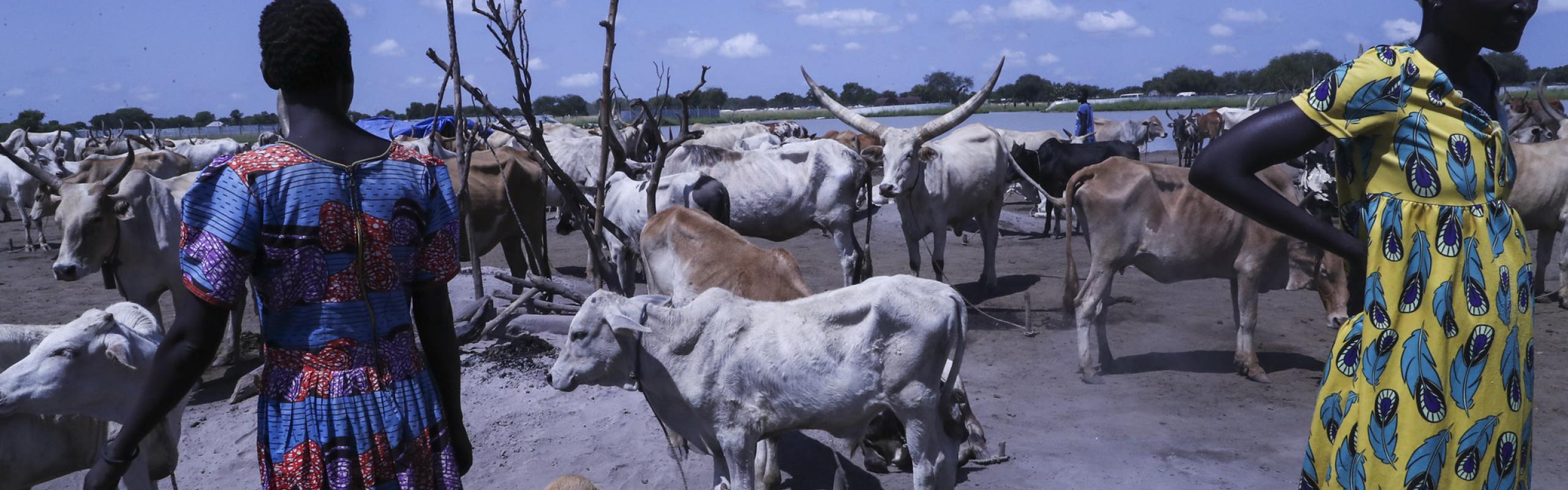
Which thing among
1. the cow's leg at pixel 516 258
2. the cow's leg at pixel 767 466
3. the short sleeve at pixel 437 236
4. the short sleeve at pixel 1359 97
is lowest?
the cow's leg at pixel 767 466

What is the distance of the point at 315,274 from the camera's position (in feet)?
6.86

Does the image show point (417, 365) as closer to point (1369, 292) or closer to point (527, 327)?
point (1369, 292)

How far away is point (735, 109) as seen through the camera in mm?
69000

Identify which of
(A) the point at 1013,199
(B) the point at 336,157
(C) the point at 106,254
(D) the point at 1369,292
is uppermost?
(B) the point at 336,157

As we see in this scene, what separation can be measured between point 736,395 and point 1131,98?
70.1 m

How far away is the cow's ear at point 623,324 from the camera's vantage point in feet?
13.5

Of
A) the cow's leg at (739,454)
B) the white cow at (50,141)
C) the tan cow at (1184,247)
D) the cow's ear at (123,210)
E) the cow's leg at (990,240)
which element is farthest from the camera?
the white cow at (50,141)

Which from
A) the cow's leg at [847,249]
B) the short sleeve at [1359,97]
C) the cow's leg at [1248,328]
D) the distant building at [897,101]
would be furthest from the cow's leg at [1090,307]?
the distant building at [897,101]

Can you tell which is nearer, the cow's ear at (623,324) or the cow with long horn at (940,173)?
the cow's ear at (623,324)

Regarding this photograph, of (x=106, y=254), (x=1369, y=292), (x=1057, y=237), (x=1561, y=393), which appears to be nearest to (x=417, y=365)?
(x=1369, y=292)

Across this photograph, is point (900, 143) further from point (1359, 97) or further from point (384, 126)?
point (384, 126)

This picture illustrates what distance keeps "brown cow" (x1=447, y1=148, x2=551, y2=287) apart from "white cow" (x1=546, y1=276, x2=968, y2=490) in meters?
5.30

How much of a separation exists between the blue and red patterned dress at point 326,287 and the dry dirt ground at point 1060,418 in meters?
3.22

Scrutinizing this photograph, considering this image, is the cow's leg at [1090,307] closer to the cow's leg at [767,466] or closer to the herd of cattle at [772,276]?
the herd of cattle at [772,276]
